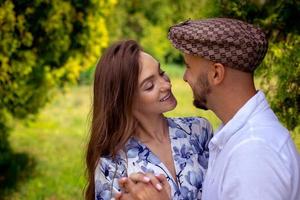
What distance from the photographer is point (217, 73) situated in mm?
2234

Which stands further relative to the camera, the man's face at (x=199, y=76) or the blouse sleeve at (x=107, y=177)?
the blouse sleeve at (x=107, y=177)

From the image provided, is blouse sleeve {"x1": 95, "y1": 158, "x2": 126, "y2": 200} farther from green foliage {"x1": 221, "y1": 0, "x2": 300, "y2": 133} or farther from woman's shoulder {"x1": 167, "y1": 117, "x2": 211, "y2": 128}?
green foliage {"x1": 221, "y1": 0, "x2": 300, "y2": 133}

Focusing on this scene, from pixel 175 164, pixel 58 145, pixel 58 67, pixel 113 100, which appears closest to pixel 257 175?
pixel 175 164

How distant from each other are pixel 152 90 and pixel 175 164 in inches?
13.0

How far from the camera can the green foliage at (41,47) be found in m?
5.82

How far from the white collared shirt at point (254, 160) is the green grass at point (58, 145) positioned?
5.80ft

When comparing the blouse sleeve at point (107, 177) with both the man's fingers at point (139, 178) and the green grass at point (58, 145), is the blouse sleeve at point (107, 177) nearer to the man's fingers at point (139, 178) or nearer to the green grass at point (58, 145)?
the man's fingers at point (139, 178)

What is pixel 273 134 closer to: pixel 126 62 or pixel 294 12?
pixel 126 62

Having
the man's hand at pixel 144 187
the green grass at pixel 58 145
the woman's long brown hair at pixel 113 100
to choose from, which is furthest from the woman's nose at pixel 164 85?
the green grass at pixel 58 145

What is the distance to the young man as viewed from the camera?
2014 mm

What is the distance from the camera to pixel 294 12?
12.3 ft

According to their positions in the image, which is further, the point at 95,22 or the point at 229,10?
the point at 95,22

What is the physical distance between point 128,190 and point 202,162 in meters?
0.47

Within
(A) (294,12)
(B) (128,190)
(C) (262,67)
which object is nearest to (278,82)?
(C) (262,67)
